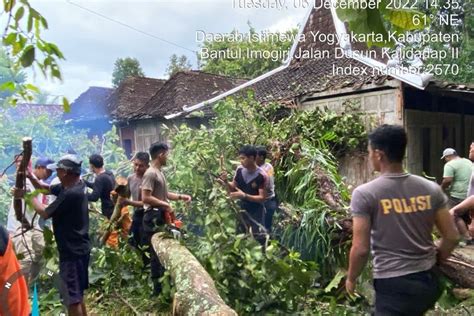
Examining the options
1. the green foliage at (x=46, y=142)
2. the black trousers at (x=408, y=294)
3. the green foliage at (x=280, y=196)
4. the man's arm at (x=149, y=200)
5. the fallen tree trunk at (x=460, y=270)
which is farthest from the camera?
the green foliage at (x=46, y=142)

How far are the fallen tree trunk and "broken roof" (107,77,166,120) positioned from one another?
1253 centimetres

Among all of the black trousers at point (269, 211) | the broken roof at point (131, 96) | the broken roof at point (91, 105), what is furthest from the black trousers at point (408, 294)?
the broken roof at point (91, 105)

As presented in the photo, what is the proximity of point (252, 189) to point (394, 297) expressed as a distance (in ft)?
9.94

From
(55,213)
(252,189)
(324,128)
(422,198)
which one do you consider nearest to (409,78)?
(324,128)

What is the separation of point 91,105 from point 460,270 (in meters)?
16.8

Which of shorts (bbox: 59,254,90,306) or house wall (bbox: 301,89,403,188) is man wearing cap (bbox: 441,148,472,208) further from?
shorts (bbox: 59,254,90,306)

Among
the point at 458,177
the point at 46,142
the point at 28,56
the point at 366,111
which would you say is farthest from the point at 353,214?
the point at 46,142

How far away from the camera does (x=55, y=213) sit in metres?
3.63

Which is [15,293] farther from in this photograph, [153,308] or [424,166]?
[424,166]

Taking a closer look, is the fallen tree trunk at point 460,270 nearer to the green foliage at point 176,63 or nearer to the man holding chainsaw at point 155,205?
the man holding chainsaw at point 155,205

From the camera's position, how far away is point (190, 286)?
3062 mm

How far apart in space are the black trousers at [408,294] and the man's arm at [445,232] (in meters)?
0.19

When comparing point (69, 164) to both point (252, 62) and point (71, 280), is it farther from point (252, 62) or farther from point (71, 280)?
point (252, 62)

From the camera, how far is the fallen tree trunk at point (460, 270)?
3455 millimetres
